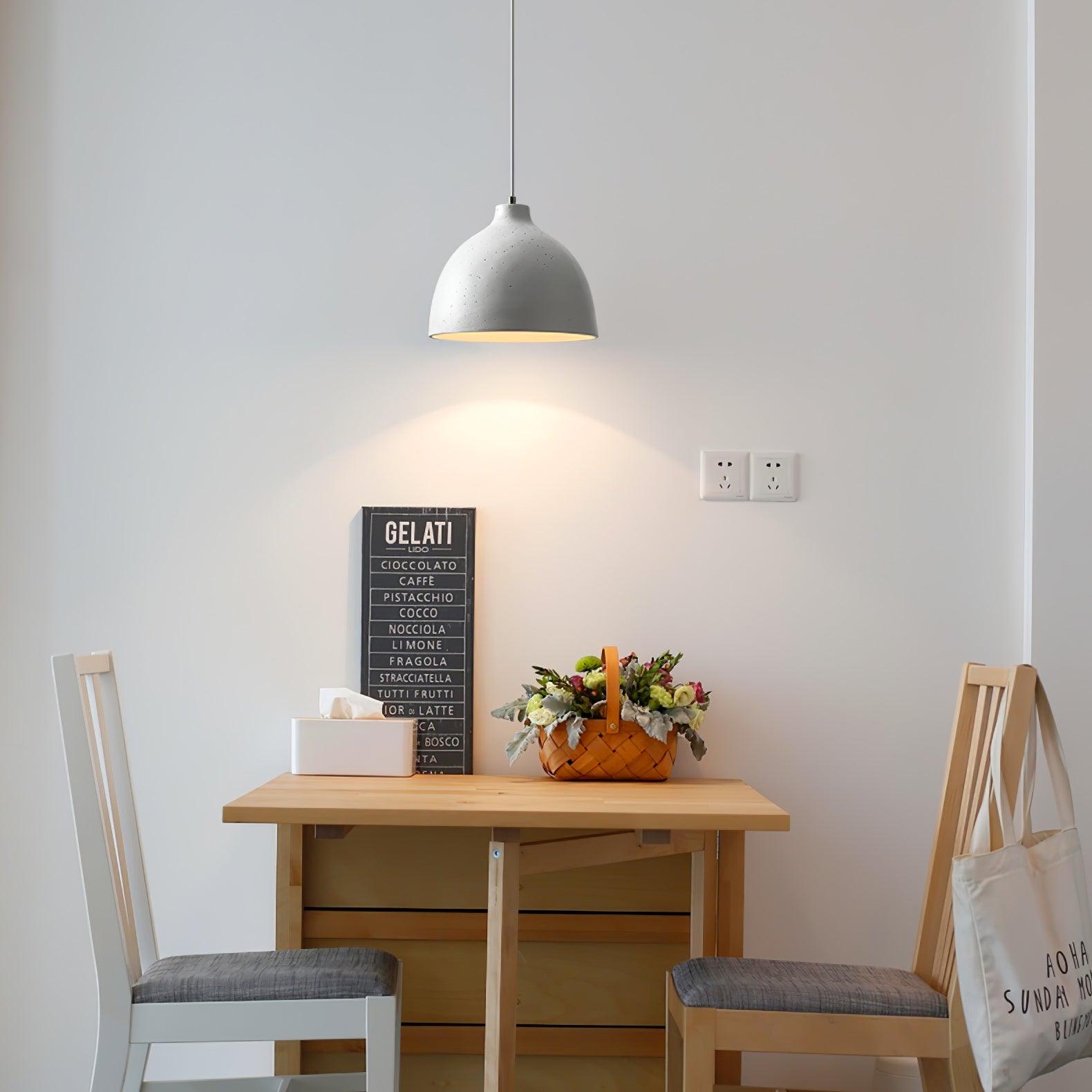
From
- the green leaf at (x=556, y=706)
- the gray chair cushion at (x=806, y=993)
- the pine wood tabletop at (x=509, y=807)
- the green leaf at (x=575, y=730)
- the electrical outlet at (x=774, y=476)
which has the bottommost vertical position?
the gray chair cushion at (x=806, y=993)

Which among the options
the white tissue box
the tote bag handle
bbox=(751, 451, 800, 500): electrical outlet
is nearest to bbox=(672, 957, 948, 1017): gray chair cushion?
the tote bag handle

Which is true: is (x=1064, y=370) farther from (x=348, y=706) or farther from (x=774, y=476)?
(x=348, y=706)

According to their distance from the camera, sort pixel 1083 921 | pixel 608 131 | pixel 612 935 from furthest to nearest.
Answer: pixel 608 131 < pixel 612 935 < pixel 1083 921

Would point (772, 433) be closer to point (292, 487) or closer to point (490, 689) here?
point (490, 689)

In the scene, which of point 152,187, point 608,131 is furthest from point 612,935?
point 152,187

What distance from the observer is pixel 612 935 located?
7.13 feet

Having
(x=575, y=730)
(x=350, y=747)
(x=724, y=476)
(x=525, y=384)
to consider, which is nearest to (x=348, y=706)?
(x=350, y=747)

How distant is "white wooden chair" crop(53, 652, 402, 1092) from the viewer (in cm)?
161

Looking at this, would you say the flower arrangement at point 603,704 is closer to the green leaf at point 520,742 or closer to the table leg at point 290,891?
the green leaf at point 520,742

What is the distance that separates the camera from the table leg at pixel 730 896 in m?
2.09

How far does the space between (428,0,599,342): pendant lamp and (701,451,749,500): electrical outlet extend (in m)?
0.50

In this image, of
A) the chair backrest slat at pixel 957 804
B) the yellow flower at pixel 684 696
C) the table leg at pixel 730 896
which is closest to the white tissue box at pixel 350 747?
the yellow flower at pixel 684 696

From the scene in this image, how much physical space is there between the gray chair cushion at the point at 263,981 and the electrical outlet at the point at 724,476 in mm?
1066

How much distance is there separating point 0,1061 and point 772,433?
191 cm
